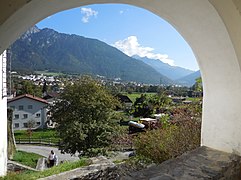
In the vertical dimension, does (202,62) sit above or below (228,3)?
below

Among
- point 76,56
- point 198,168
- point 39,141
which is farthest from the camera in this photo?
point 76,56

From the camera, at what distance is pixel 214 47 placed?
2033 mm

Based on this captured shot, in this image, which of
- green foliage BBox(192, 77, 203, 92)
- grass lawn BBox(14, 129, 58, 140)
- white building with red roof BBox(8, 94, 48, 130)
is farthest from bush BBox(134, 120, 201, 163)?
grass lawn BBox(14, 129, 58, 140)

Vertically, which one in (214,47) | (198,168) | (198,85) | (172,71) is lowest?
(198,168)

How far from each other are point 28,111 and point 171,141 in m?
27.2

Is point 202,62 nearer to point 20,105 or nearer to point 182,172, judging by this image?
point 182,172

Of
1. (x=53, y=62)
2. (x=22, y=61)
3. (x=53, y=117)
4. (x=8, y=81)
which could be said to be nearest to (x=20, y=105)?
(x=53, y=117)

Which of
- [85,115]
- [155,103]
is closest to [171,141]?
[155,103]

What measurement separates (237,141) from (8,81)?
8.01 metres

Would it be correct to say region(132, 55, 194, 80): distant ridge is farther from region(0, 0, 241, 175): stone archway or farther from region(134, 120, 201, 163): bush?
region(0, 0, 241, 175): stone archway

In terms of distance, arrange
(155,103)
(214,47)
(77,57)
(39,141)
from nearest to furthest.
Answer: (214,47)
(155,103)
(39,141)
(77,57)

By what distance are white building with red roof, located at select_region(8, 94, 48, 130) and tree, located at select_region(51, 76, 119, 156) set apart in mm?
11946

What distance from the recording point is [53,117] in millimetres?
14250

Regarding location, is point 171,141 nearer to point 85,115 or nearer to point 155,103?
point 155,103
